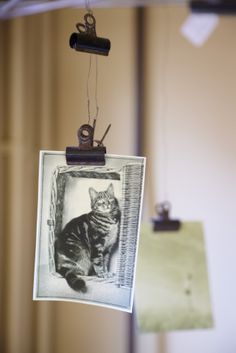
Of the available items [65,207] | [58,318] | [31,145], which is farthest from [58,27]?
[58,318]

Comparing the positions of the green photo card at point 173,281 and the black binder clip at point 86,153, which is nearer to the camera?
the black binder clip at point 86,153

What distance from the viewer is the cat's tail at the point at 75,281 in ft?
1.31

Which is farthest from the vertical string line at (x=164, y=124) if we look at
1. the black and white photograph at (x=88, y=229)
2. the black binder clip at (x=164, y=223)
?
the black and white photograph at (x=88, y=229)

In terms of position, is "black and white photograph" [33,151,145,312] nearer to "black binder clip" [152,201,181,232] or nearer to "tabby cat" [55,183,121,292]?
"tabby cat" [55,183,121,292]

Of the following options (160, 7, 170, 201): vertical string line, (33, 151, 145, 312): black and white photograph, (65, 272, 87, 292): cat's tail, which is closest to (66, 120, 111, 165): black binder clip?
(33, 151, 145, 312): black and white photograph

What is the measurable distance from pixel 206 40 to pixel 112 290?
18.0 inches

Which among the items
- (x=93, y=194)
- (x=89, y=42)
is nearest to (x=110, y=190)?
(x=93, y=194)

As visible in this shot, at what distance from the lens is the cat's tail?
15.7 inches

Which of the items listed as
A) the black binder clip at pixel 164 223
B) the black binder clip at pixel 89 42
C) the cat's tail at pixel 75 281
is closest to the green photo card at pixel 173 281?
the black binder clip at pixel 164 223

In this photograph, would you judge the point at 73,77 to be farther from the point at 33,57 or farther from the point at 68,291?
the point at 68,291

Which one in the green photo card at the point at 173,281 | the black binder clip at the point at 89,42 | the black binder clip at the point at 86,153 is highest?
the black binder clip at the point at 89,42

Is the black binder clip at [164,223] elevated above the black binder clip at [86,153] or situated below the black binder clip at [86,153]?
below

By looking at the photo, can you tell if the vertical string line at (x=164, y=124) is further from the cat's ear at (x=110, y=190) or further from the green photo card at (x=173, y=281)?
the cat's ear at (x=110, y=190)

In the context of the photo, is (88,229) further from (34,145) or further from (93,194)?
(34,145)
